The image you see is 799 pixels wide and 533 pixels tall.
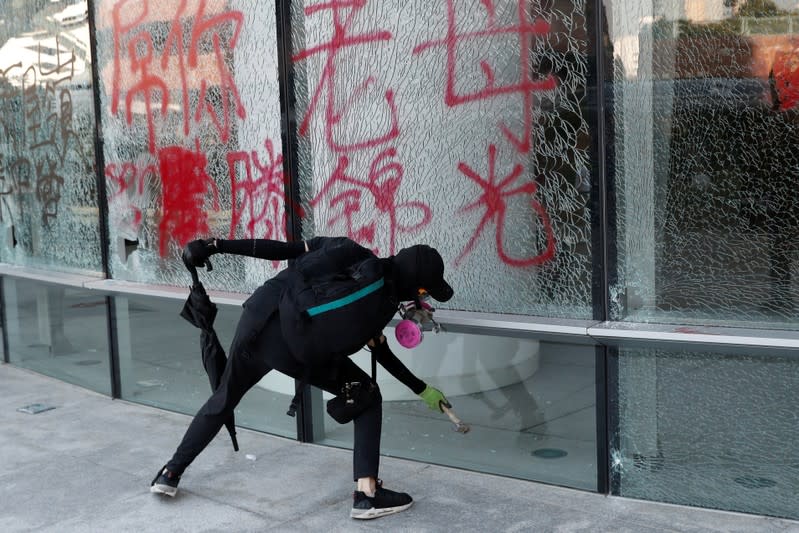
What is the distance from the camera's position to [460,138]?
4.62 meters

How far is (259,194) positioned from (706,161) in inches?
103

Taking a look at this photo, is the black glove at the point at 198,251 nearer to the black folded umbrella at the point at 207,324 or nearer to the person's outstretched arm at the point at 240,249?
the person's outstretched arm at the point at 240,249

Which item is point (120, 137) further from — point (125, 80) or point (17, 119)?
point (17, 119)

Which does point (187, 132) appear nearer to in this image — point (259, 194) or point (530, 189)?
point (259, 194)

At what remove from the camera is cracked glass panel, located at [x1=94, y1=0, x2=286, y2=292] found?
5.47 m

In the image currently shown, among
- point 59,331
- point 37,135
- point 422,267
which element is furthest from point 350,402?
point 37,135

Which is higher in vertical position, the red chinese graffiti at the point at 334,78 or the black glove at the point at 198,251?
the red chinese graffiti at the point at 334,78

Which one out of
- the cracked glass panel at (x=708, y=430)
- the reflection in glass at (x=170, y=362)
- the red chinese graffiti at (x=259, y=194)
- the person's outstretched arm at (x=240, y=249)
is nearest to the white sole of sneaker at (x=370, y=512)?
the cracked glass panel at (x=708, y=430)

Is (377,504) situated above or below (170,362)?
below

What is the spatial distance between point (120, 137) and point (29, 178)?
157 centimetres

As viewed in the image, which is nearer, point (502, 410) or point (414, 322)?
point (414, 322)

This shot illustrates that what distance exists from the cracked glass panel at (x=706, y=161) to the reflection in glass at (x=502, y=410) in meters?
0.48

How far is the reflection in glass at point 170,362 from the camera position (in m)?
5.71

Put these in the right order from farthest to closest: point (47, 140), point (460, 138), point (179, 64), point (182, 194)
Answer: point (47, 140) → point (182, 194) → point (179, 64) → point (460, 138)
